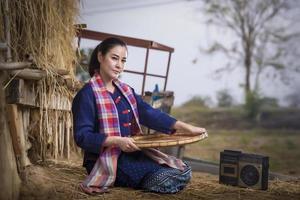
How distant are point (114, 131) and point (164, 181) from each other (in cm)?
51

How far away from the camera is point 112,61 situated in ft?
13.0

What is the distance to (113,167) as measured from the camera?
3.85 m

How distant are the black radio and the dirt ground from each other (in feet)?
0.28

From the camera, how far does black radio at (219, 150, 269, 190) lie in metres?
4.45

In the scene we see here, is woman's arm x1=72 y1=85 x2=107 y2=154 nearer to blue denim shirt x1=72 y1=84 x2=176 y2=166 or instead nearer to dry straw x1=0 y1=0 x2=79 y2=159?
blue denim shirt x1=72 y1=84 x2=176 y2=166

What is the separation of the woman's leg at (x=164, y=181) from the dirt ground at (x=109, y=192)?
5 cm

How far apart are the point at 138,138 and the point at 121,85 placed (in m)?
0.44

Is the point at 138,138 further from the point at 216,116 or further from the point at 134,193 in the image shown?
the point at 216,116

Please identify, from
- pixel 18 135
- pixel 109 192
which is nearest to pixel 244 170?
pixel 109 192

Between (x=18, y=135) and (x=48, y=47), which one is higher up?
(x=48, y=47)

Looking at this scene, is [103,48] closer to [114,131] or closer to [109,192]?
[114,131]

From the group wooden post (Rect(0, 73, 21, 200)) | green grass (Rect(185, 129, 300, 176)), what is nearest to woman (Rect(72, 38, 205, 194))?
wooden post (Rect(0, 73, 21, 200))

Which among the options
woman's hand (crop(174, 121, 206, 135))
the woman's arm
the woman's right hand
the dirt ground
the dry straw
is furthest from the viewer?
the dry straw

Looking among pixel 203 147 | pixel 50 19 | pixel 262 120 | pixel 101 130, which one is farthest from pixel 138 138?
pixel 262 120
